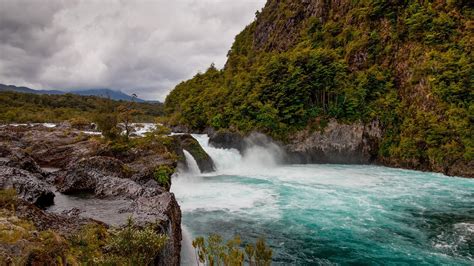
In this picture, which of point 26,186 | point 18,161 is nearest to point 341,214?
point 26,186

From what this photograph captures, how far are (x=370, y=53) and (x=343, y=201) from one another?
27.6m

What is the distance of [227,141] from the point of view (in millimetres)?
38750

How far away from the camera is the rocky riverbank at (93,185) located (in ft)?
28.8

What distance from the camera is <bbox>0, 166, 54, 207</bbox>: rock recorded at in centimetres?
1085

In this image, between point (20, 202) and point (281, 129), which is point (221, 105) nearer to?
point (281, 129)

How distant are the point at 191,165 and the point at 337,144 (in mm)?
19909

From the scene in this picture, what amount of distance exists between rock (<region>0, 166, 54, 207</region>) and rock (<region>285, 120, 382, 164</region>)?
31509 millimetres

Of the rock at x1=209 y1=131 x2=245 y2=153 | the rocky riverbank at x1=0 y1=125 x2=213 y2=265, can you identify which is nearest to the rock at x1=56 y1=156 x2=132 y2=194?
the rocky riverbank at x1=0 y1=125 x2=213 y2=265

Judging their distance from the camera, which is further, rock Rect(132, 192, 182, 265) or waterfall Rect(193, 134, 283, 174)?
waterfall Rect(193, 134, 283, 174)

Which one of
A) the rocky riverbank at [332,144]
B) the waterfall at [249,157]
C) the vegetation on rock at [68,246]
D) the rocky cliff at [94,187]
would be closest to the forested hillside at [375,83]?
the rocky riverbank at [332,144]

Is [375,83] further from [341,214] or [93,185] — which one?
[93,185]

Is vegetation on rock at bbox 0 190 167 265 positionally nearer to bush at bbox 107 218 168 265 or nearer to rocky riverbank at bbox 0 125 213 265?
bush at bbox 107 218 168 265

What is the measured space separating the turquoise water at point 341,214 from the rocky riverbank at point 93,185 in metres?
3.82

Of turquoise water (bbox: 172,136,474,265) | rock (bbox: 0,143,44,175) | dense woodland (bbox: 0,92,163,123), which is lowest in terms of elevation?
turquoise water (bbox: 172,136,474,265)
